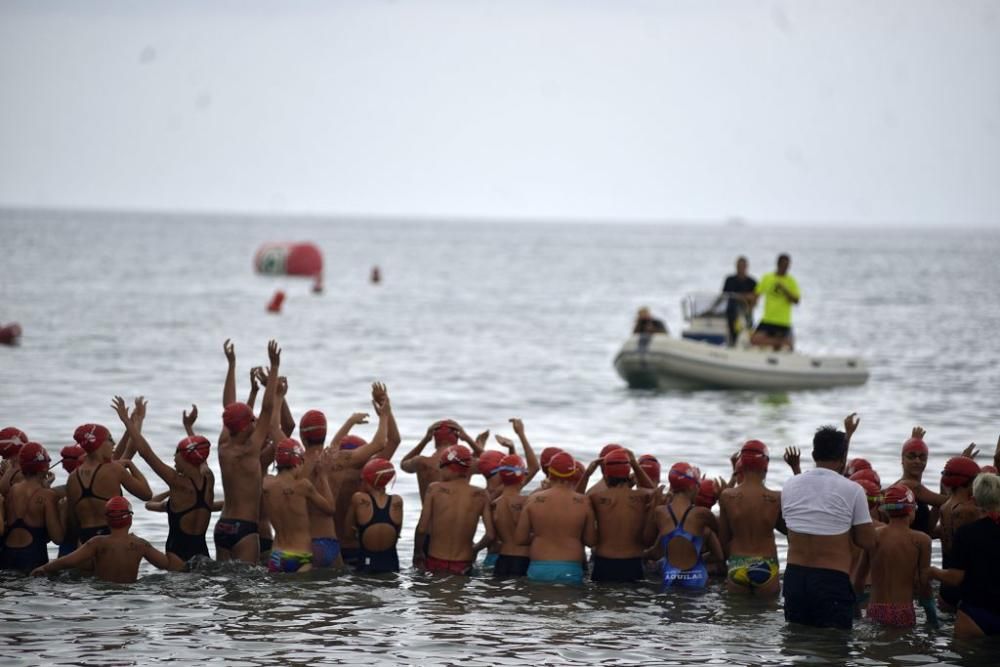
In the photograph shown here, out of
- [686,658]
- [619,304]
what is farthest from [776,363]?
[619,304]

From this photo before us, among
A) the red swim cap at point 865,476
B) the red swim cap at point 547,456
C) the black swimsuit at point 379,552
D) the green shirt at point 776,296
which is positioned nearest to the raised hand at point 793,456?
the red swim cap at point 865,476

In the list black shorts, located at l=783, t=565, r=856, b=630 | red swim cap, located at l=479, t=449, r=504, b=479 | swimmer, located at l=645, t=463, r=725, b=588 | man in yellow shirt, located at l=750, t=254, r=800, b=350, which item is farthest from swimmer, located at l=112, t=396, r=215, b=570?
man in yellow shirt, located at l=750, t=254, r=800, b=350

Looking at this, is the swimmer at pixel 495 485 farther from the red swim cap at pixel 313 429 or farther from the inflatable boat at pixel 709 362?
the inflatable boat at pixel 709 362

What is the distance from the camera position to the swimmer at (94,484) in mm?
11852

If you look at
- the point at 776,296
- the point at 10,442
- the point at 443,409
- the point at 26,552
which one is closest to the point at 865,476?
the point at 26,552

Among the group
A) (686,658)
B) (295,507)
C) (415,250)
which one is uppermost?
(415,250)

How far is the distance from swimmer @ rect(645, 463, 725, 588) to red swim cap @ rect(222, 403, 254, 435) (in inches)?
140

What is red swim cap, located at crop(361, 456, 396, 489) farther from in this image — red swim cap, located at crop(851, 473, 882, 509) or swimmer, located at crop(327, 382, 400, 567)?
red swim cap, located at crop(851, 473, 882, 509)

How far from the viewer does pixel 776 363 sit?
27.9 meters

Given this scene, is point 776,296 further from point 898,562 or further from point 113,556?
point 113,556

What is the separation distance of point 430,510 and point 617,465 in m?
1.72

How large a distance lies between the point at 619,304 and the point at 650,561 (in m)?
62.1

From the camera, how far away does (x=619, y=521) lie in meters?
11.8

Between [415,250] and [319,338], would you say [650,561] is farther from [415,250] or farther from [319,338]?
Result: [415,250]
